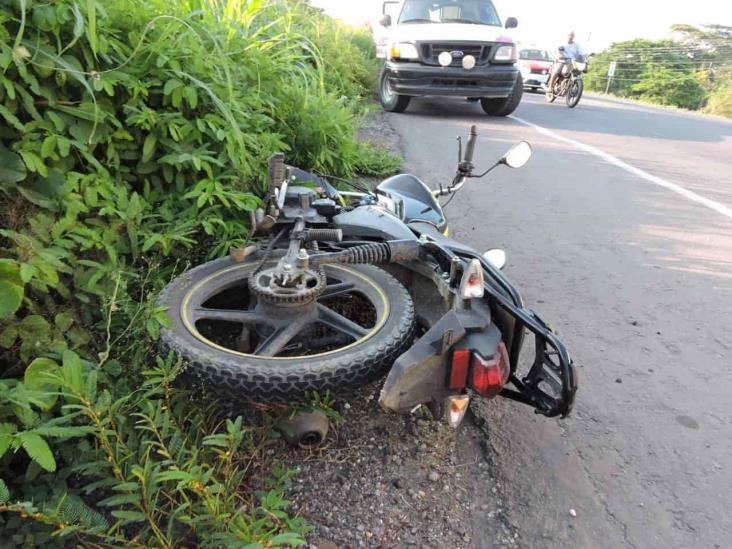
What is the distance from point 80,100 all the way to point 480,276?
1786 millimetres

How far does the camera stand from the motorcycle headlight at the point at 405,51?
8.70 m

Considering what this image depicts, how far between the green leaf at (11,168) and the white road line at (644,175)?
17.9 feet

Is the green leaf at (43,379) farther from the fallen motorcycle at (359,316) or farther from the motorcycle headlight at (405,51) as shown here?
the motorcycle headlight at (405,51)

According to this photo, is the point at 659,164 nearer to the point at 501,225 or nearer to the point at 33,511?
the point at 501,225

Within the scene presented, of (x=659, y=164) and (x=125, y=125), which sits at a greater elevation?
(x=125, y=125)

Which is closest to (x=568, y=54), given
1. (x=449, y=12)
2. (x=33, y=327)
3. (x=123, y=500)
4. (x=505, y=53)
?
(x=449, y=12)

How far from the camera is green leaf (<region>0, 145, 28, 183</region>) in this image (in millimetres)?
1937

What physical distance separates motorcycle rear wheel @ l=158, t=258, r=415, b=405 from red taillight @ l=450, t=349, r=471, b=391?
249 mm

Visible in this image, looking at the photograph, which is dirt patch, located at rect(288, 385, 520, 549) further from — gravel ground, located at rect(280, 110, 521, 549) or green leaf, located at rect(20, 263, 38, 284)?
green leaf, located at rect(20, 263, 38, 284)

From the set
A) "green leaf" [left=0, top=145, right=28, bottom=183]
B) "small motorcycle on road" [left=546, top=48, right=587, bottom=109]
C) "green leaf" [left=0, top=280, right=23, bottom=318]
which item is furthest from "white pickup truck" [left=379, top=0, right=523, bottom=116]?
"green leaf" [left=0, top=280, right=23, bottom=318]

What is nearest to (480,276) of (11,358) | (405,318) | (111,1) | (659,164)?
(405,318)

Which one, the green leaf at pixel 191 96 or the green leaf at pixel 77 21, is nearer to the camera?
the green leaf at pixel 77 21

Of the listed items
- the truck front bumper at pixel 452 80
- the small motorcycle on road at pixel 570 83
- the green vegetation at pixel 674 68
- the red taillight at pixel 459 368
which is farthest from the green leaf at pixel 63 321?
the green vegetation at pixel 674 68

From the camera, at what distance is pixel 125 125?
2.47 m
